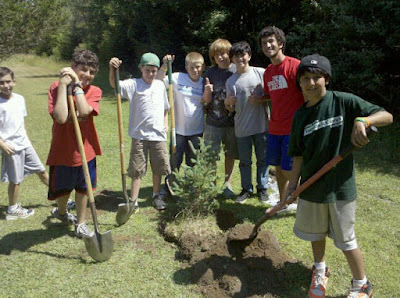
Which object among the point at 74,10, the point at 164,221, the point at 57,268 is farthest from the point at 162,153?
the point at 74,10

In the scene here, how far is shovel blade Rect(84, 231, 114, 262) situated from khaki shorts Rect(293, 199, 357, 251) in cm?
183

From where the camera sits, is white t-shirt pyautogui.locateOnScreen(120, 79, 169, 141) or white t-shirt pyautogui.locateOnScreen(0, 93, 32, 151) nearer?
white t-shirt pyautogui.locateOnScreen(120, 79, 169, 141)

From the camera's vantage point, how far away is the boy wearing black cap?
2.72 metres

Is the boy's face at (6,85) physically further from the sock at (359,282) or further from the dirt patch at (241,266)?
the sock at (359,282)

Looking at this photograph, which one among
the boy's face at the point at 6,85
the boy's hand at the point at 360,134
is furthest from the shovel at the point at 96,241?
the boy's hand at the point at 360,134

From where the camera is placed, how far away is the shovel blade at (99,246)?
351 centimetres

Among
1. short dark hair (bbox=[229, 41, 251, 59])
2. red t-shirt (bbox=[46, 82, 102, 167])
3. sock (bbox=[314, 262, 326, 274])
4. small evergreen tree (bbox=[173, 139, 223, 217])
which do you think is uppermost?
short dark hair (bbox=[229, 41, 251, 59])

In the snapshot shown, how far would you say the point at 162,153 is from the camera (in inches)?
183

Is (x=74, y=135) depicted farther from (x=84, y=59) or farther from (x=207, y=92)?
(x=207, y=92)

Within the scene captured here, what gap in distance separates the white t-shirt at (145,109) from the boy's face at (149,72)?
7cm

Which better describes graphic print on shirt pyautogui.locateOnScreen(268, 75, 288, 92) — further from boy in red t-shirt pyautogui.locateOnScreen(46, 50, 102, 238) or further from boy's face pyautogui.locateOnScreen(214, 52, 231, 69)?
boy in red t-shirt pyautogui.locateOnScreen(46, 50, 102, 238)

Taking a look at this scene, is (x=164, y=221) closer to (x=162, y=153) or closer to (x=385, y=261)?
(x=162, y=153)

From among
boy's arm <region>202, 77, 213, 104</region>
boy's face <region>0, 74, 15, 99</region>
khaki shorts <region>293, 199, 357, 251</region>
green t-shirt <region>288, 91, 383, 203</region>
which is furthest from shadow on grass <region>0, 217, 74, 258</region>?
green t-shirt <region>288, 91, 383, 203</region>

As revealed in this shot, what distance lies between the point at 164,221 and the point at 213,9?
11344mm
